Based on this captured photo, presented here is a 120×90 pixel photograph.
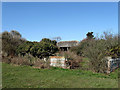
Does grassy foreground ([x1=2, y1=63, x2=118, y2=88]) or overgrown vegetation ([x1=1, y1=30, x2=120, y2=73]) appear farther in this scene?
overgrown vegetation ([x1=1, y1=30, x2=120, y2=73])

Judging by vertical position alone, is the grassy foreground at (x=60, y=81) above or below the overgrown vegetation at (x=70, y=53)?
below

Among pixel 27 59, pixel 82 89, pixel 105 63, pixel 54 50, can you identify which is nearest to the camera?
pixel 82 89

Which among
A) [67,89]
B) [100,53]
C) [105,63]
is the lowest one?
[67,89]

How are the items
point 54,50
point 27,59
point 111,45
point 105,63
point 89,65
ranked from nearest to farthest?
point 105,63 → point 89,65 → point 27,59 → point 111,45 → point 54,50

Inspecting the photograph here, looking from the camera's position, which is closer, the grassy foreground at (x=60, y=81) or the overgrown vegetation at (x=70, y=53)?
the grassy foreground at (x=60, y=81)

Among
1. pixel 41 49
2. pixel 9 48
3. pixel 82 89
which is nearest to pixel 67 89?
pixel 82 89

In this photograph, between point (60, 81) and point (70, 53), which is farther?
point (70, 53)

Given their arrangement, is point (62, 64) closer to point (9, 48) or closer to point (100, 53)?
point (100, 53)

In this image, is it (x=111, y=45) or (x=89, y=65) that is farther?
(x=111, y=45)

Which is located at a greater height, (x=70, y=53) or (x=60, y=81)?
(x=70, y=53)

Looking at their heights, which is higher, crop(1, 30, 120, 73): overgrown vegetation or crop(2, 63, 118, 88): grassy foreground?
crop(1, 30, 120, 73): overgrown vegetation

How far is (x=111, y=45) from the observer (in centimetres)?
1254

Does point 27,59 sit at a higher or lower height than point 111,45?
lower

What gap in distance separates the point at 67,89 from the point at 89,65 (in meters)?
4.70
